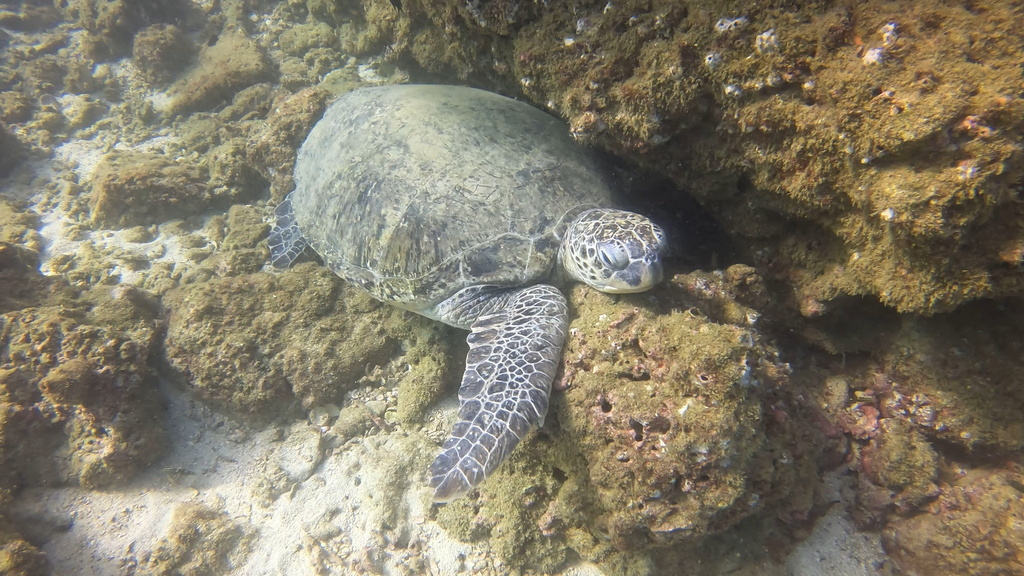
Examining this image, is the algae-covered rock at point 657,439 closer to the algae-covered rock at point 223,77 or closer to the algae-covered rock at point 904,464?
the algae-covered rock at point 904,464

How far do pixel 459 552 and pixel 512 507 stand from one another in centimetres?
70

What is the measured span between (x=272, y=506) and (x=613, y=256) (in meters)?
3.51

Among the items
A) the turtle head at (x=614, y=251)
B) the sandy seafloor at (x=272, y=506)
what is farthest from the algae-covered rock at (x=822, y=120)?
the sandy seafloor at (x=272, y=506)

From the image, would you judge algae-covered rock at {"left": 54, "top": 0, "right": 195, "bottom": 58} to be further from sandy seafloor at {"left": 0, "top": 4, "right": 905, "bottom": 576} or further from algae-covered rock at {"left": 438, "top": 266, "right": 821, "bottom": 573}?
algae-covered rock at {"left": 438, "top": 266, "right": 821, "bottom": 573}

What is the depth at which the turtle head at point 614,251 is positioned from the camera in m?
2.50

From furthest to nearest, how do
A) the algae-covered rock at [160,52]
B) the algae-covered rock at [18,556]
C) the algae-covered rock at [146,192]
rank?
1. the algae-covered rock at [160,52]
2. the algae-covered rock at [146,192]
3. the algae-covered rock at [18,556]

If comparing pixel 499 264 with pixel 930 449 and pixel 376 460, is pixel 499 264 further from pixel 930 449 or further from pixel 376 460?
pixel 930 449

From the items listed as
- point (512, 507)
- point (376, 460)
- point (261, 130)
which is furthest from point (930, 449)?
point (261, 130)

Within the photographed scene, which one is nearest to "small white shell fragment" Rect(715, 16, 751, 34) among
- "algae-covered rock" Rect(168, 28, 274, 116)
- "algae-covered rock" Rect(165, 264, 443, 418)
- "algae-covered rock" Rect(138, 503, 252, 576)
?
"algae-covered rock" Rect(165, 264, 443, 418)

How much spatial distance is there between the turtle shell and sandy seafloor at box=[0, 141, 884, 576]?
127 cm

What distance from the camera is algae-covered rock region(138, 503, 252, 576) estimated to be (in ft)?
10.1

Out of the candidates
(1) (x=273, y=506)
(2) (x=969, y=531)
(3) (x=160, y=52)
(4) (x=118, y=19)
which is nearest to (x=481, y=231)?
(1) (x=273, y=506)

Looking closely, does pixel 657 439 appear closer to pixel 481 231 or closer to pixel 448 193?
pixel 481 231

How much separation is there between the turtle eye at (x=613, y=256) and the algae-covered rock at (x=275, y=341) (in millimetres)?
1839
